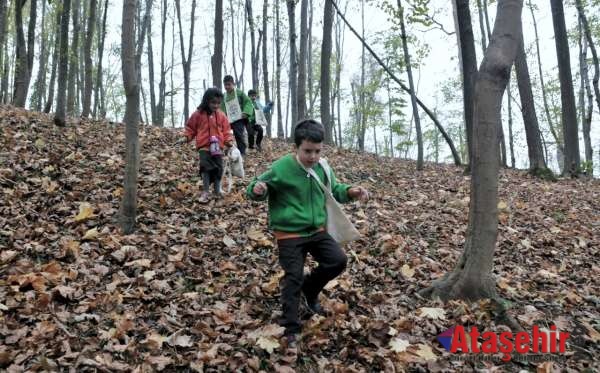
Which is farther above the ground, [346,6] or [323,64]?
[346,6]

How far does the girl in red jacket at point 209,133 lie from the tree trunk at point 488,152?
3962 millimetres

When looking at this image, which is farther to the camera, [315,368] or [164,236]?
[164,236]

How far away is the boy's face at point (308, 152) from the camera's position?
3490mm

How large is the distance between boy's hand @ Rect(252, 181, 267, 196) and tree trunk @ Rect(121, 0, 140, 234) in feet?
9.29

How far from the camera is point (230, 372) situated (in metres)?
3.13

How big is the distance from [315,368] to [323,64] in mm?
13622

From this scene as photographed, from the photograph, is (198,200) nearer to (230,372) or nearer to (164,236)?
(164,236)

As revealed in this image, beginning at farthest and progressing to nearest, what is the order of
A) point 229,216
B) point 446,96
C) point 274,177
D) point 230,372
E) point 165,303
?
1. point 446,96
2. point 229,216
3. point 165,303
4. point 274,177
5. point 230,372

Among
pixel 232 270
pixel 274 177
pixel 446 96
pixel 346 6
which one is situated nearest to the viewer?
pixel 274 177

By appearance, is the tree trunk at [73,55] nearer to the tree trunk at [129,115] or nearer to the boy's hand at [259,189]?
the tree trunk at [129,115]

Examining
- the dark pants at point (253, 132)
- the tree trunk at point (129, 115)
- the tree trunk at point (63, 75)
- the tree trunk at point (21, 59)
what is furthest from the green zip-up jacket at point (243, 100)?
the tree trunk at point (21, 59)

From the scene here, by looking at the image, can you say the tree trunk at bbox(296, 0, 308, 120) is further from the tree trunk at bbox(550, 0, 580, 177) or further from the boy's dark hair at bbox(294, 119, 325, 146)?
Answer: the boy's dark hair at bbox(294, 119, 325, 146)

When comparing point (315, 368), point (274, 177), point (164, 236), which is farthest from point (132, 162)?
point (315, 368)

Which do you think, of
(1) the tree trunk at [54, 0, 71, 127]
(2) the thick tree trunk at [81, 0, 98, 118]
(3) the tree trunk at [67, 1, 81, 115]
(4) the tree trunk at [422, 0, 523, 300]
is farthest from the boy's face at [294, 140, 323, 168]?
(3) the tree trunk at [67, 1, 81, 115]
